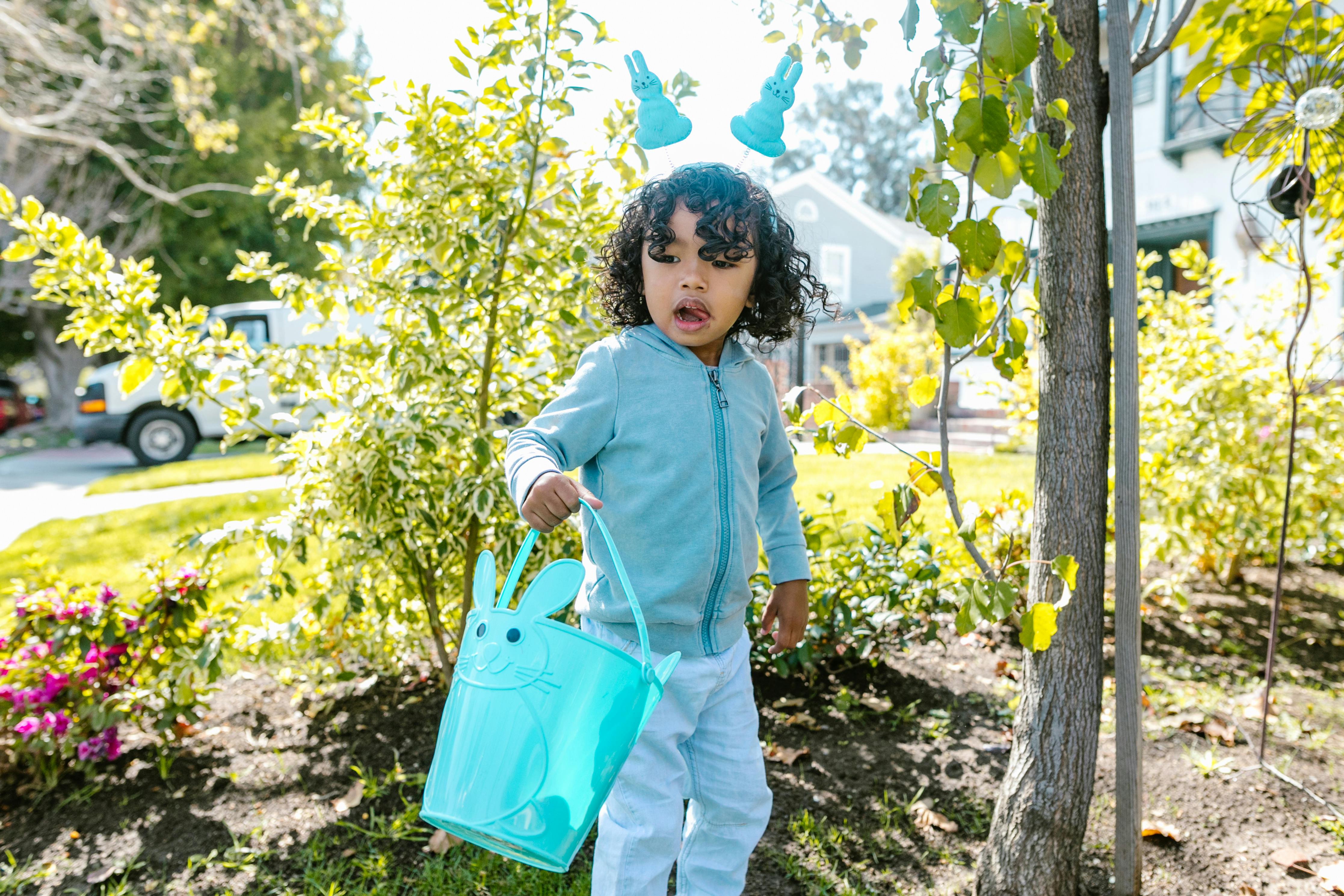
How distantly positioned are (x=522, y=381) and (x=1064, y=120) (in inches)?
54.2

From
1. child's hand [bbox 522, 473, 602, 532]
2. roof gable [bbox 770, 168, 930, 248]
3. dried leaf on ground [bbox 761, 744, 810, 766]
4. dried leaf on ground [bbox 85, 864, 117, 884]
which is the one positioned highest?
roof gable [bbox 770, 168, 930, 248]

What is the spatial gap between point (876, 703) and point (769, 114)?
1.81m

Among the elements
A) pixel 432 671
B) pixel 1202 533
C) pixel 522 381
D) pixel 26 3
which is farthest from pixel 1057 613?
pixel 26 3

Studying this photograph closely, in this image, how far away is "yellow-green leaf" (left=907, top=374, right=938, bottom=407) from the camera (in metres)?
1.62

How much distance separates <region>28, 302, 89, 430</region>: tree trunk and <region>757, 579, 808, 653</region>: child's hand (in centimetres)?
1944

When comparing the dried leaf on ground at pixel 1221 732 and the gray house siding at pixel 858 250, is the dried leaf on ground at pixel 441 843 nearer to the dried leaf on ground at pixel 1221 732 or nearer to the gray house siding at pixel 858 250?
the dried leaf on ground at pixel 1221 732

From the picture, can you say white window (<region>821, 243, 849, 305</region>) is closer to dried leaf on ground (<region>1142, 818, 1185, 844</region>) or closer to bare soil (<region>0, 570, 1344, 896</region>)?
bare soil (<region>0, 570, 1344, 896</region>)

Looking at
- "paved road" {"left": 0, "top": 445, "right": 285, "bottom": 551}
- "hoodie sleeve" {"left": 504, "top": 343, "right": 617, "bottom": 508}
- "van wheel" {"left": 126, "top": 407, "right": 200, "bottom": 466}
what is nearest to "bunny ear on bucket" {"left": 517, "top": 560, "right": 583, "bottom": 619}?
"hoodie sleeve" {"left": 504, "top": 343, "right": 617, "bottom": 508}

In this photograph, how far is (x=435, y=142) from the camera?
2180 mm

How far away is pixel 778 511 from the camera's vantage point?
180 cm

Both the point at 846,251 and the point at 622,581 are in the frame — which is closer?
the point at 622,581

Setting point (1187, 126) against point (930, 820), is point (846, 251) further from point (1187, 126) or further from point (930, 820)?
point (930, 820)

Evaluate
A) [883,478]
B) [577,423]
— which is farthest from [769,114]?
[883,478]

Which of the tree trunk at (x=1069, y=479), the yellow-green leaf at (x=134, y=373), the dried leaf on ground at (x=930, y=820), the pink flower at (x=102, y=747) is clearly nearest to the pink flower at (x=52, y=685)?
the pink flower at (x=102, y=747)
